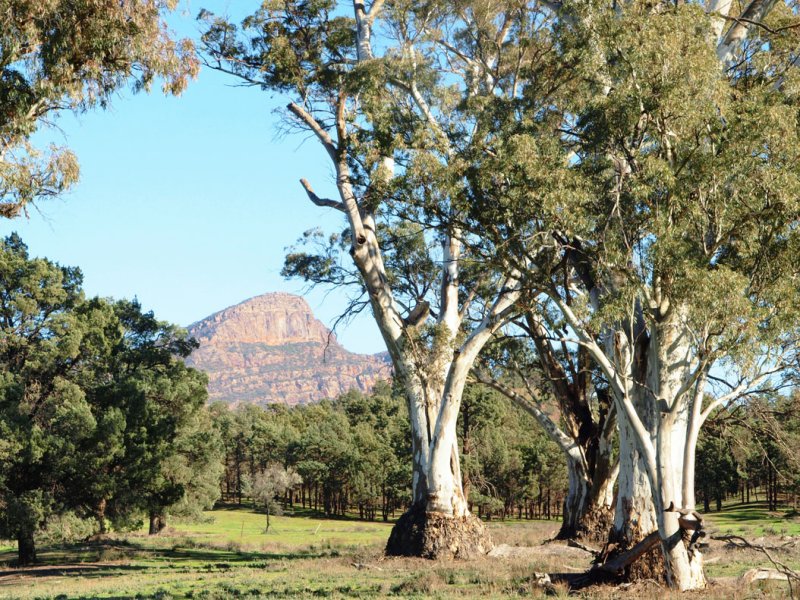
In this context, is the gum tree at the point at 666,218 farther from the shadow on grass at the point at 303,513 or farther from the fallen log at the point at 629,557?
the shadow on grass at the point at 303,513

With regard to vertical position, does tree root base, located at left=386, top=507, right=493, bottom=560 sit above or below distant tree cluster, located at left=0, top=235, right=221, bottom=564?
below

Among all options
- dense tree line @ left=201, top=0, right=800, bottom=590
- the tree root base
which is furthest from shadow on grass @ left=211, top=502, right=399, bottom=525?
dense tree line @ left=201, top=0, right=800, bottom=590

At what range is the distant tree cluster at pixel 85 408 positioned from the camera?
25109 mm

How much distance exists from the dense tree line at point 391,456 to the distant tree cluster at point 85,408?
710 inches

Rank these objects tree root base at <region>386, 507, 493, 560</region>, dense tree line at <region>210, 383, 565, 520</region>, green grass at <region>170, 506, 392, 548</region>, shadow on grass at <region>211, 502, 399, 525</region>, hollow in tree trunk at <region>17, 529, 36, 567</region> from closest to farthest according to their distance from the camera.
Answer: tree root base at <region>386, 507, 493, 560</region> → hollow in tree trunk at <region>17, 529, 36, 567</region> → green grass at <region>170, 506, 392, 548</region> → dense tree line at <region>210, 383, 565, 520</region> → shadow on grass at <region>211, 502, 399, 525</region>

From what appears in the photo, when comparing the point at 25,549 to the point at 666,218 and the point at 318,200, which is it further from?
the point at 666,218

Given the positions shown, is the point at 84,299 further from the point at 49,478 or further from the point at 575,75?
the point at 575,75

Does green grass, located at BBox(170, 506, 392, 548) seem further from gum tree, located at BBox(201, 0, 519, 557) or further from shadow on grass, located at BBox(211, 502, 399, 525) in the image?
gum tree, located at BBox(201, 0, 519, 557)

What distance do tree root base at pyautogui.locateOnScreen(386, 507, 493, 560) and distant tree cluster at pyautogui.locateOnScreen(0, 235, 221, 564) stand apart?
11704mm

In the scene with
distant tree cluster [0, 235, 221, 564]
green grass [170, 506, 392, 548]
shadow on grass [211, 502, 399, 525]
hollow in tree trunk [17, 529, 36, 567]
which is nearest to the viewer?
hollow in tree trunk [17, 529, 36, 567]

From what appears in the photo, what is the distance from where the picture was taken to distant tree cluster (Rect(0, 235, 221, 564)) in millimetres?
25109

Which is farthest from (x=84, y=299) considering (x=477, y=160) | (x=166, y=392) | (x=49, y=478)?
(x=477, y=160)

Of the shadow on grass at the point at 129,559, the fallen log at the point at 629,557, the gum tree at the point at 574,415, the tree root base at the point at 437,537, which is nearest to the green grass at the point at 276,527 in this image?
the shadow on grass at the point at 129,559

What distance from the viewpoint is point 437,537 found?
18.4 m
